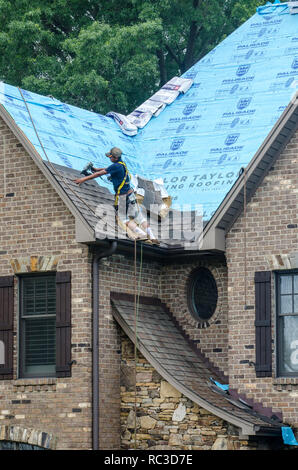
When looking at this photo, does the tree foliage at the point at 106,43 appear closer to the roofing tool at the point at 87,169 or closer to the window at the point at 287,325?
the roofing tool at the point at 87,169

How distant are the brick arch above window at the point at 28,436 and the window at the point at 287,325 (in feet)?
A: 14.1

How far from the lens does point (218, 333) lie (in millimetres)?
22953

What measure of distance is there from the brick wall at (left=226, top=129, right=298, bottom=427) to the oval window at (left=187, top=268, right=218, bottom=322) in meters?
1.04

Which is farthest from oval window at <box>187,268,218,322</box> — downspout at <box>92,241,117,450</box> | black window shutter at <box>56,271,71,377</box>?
black window shutter at <box>56,271,71,377</box>

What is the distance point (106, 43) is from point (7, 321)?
10.9 meters

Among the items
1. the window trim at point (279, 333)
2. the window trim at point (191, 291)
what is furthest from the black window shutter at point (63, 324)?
the window trim at point (279, 333)

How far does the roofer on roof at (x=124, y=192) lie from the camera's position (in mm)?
22328

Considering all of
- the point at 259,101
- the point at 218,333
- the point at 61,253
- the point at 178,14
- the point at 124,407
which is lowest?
the point at 124,407

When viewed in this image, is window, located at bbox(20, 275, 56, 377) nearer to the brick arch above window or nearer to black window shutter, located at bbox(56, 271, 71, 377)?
black window shutter, located at bbox(56, 271, 71, 377)

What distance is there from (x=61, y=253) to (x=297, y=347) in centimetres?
463

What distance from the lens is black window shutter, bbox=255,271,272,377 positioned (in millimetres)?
21609

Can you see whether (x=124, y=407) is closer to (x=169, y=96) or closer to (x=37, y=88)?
(x=169, y=96)

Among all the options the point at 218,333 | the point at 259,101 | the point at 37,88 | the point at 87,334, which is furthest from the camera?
the point at 37,88

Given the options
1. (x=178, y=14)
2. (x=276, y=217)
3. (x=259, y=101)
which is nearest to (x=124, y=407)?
(x=276, y=217)
